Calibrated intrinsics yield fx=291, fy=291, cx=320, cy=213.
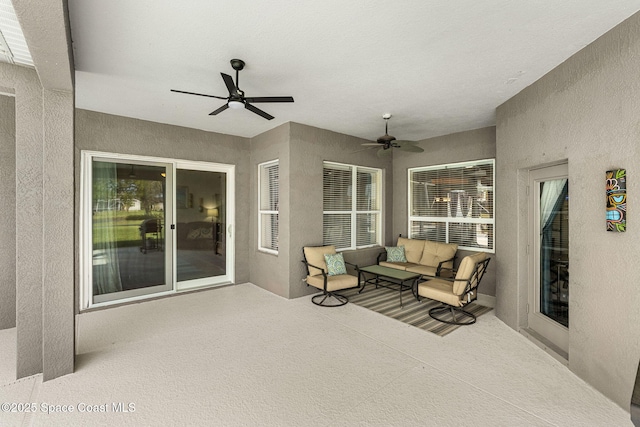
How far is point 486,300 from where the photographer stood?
15.3 feet

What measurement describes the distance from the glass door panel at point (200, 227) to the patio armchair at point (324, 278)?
1836 millimetres

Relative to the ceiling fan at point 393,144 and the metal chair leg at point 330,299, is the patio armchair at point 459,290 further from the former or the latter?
the ceiling fan at point 393,144

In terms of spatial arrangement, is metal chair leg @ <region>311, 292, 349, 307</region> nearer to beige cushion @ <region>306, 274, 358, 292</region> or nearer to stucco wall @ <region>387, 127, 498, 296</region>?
beige cushion @ <region>306, 274, 358, 292</region>

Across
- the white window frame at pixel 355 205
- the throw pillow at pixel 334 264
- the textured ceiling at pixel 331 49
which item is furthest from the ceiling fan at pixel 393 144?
the throw pillow at pixel 334 264

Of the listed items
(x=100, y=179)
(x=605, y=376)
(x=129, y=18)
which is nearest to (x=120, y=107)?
(x=100, y=179)

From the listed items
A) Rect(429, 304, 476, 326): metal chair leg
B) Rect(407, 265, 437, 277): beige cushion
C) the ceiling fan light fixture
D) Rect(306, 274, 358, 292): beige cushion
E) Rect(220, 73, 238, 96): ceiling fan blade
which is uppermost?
Rect(220, 73, 238, 96): ceiling fan blade

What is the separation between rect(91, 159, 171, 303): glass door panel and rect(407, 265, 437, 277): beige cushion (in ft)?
13.7

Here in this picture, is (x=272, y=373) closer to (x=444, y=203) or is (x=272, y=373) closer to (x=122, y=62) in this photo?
(x=122, y=62)

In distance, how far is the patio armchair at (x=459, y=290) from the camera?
371cm

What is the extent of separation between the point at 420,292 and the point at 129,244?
14.8 feet

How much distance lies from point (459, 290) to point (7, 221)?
562 centimetres

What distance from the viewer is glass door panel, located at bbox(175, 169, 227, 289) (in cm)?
511

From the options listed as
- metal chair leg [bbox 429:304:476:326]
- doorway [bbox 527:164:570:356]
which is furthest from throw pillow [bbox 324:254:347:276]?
doorway [bbox 527:164:570:356]

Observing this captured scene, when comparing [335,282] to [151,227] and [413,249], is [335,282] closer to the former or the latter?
[413,249]
